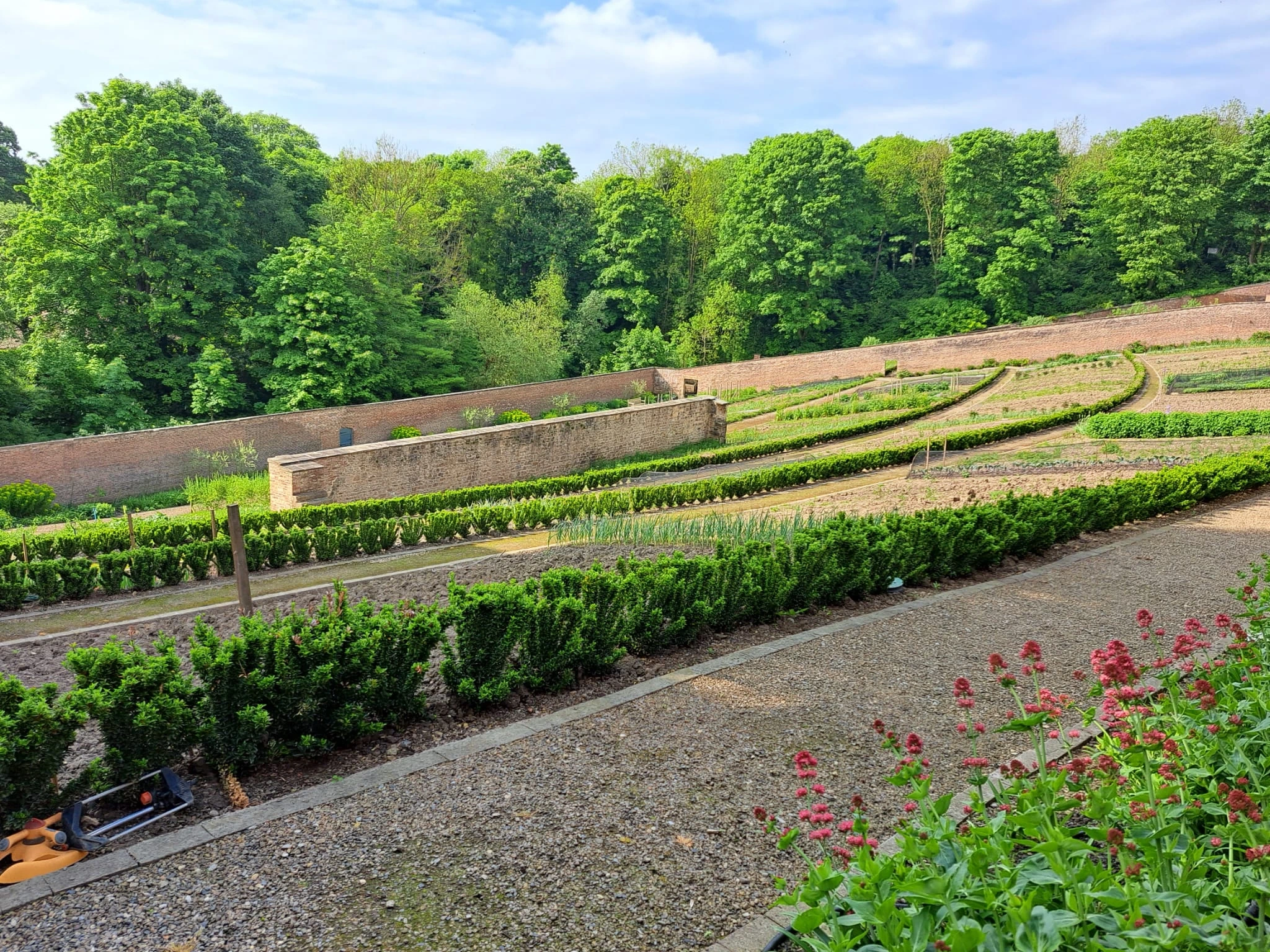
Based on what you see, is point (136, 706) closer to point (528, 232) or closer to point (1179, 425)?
point (1179, 425)

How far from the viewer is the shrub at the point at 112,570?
9.35 metres

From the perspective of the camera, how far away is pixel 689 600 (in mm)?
6496

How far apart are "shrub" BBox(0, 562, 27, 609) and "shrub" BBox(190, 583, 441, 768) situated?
5.60 meters

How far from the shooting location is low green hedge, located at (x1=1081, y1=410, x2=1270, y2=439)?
17.0m

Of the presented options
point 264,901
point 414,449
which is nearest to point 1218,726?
point 264,901

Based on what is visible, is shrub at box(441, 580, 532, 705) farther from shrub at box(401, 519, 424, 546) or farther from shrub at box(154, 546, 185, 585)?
shrub at box(401, 519, 424, 546)

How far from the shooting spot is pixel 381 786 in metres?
4.36

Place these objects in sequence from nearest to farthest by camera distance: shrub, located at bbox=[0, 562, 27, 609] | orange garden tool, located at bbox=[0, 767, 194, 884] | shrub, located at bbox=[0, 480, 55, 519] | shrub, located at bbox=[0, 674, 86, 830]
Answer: orange garden tool, located at bbox=[0, 767, 194, 884] → shrub, located at bbox=[0, 674, 86, 830] → shrub, located at bbox=[0, 562, 27, 609] → shrub, located at bbox=[0, 480, 55, 519]

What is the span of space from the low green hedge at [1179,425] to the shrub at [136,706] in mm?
18851

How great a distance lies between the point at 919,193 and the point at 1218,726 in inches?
1778

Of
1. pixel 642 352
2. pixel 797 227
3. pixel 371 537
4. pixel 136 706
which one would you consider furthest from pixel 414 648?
pixel 797 227

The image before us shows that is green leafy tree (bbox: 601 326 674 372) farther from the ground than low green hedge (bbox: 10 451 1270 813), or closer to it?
farther from the ground

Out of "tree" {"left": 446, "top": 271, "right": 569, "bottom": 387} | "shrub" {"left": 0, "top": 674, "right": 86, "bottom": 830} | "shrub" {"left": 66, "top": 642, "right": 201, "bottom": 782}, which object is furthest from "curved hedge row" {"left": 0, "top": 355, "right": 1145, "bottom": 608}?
"tree" {"left": 446, "top": 271, "right": 569, "bottom": 387}

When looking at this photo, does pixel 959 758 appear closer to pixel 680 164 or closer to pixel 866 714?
pixel 866 714
